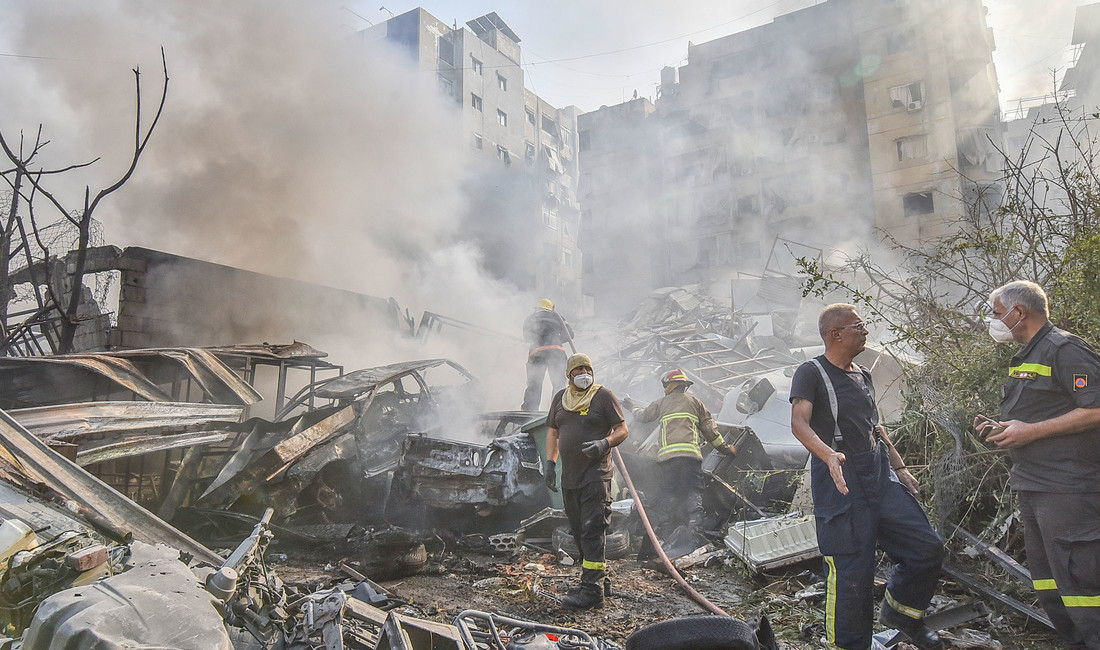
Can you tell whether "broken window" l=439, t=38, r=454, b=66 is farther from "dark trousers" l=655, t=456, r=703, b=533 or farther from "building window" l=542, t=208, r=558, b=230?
"dark trousers" l=655, t=456, r=703, b=533

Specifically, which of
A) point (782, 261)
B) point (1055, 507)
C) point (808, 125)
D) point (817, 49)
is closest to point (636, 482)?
point (1055, 507)

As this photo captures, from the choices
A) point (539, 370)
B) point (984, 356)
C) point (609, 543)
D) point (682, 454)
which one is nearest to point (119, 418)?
point (609, 543)

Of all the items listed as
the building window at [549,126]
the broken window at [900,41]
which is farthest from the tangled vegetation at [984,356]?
the building window at [549,126]

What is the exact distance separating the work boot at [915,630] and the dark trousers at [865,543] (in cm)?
4

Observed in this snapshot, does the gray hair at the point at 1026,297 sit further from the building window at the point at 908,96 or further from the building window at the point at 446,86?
the building window at the point at 446,86

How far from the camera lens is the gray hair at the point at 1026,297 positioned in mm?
2680

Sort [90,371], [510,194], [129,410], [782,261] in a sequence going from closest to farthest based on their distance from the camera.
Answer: [129,410]
[90,371]
[782,261]
[510,194]

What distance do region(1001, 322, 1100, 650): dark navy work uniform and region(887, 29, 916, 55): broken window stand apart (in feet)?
93.4

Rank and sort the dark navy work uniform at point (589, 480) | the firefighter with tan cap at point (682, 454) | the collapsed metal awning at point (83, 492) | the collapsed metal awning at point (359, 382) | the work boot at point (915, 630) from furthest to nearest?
1. the collapsed metal awning at point (359, 382)
2. the firefighter with tan cap at point (682, 454)
3. the dark navy work uniform at point (589, 480)
4. the collapsed metal awning at point (83, 492)
5. the work boot at point (915, 630)

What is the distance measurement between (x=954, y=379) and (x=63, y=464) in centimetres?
578

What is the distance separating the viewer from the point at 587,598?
374 cm

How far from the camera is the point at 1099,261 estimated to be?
3424 mm

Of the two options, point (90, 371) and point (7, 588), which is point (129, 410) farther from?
point (7, 588)

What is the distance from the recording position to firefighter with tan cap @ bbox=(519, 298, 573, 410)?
7832 millimetres
